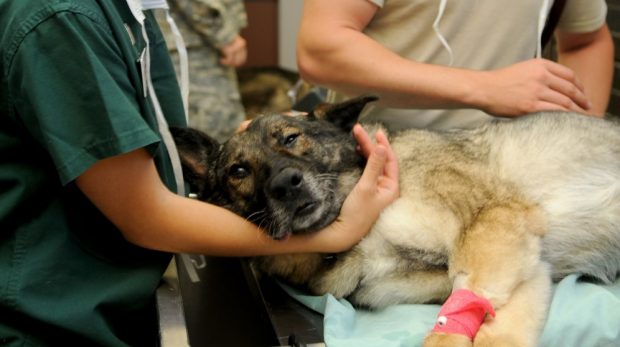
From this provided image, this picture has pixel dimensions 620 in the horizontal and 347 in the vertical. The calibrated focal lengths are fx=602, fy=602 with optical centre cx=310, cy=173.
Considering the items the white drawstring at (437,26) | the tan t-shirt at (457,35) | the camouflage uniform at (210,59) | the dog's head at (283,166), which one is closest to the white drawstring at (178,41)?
the dog's head at (283,166)

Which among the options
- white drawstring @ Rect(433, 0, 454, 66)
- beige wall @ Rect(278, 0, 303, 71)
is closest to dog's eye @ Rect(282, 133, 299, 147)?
white drawstring @ Rect(433, 0, 454, 66)

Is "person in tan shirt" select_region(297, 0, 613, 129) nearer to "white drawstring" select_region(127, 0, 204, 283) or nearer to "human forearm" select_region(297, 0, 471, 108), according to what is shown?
"human forearm" select_region(297, 0, 471, 108)

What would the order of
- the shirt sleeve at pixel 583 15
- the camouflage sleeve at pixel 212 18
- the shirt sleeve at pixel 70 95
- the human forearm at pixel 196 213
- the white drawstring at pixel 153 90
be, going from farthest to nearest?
the camouflage sleeve at pixel 212 18 → the shirt sleeve at pixel 583 15 → the white drawstring at pixel 153 90 → the human forearm at pixel 196 213 → the shirt sleeve at pixel 70 95

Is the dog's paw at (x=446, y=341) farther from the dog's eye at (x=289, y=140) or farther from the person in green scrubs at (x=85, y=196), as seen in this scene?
the dog's eye at (x=289, y=140)

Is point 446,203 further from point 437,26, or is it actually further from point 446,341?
point 437,26

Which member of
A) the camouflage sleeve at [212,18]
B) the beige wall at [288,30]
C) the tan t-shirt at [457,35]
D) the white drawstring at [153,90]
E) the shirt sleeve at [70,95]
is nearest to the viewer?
the shirt sleeve at [70,95]

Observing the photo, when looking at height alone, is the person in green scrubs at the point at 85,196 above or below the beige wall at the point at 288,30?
above

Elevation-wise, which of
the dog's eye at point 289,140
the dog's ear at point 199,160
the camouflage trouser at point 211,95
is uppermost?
the dog's eye at point 289,140

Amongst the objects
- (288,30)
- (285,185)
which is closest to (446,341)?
(285,185)

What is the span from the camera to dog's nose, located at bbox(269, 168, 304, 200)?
53.8 inches

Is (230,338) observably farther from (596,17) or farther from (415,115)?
(596,17)

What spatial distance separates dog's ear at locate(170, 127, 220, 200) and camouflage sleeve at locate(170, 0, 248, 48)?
4.98 ft

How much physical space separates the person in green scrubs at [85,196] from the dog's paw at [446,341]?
0.31 meters

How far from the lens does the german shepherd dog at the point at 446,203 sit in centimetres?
124
